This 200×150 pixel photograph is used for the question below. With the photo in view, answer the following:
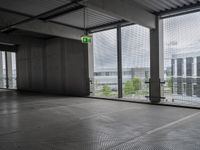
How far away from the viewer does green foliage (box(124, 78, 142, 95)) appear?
28.3ft

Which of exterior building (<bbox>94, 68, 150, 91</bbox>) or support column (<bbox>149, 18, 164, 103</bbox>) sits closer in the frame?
support column (<bbox>149, 18, 164, 103</bbox>)

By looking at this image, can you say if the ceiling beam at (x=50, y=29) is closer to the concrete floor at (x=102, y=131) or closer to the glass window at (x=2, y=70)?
the concrete floor at (x=102, y=131)

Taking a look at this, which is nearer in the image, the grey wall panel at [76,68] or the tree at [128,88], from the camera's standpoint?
the tree at [128,88]

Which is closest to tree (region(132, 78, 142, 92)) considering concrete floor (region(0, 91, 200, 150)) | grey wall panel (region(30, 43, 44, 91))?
concrete floor (region(0, 91, 200, 150))

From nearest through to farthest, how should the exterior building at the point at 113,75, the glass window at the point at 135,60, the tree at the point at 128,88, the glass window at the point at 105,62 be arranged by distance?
1. the glass window at the point at 135,60
2. the exterior building at the point at 113,75
3. the tree at the point at 128,88
4. the glass window at the point at 105,62

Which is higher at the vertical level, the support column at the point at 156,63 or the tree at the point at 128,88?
the support column at the point at 156,63

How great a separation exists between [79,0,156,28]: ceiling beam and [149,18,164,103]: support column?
1.12 ft

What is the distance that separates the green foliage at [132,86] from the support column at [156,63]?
97 centimetres

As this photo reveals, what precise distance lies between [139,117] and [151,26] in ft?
12.4

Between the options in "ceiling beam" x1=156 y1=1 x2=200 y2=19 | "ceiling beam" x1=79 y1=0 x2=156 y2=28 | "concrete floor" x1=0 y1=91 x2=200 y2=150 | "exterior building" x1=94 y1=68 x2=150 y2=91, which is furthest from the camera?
"exterior building" x1=94 y1=68 x2=150 y2=91

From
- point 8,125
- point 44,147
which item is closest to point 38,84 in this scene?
point 8,125

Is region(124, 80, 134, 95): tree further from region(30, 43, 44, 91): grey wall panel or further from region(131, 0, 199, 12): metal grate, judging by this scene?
region(30, 43, 44, 91): grey wall panel

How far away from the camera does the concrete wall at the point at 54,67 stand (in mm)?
10461

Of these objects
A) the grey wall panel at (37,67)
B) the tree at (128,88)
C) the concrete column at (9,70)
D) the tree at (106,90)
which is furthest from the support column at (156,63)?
the concrete column at (9,70)
